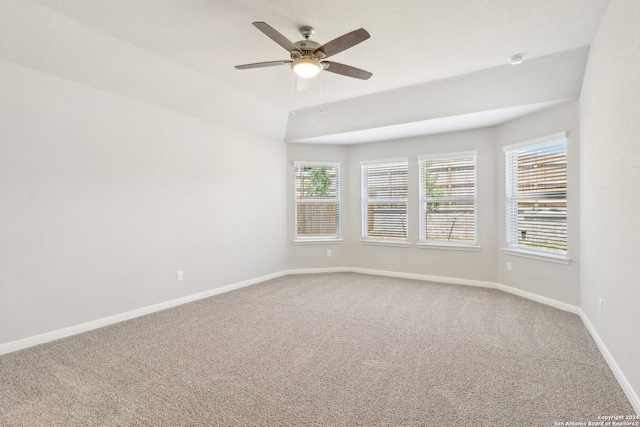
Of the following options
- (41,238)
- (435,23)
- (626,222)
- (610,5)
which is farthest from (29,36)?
(626,222)

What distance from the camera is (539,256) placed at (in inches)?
162

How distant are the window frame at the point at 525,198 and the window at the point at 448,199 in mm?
494

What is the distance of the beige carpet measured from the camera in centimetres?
191

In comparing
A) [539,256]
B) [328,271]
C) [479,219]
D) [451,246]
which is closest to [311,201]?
[328,271]

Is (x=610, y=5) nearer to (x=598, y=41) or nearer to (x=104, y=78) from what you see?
(x=598, y=41)

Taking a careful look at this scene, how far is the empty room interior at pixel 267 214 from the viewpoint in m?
2.12

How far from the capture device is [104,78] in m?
3.23

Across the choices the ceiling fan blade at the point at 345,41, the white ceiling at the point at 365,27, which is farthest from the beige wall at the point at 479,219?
the ceiling fan blade at the point at 345,41

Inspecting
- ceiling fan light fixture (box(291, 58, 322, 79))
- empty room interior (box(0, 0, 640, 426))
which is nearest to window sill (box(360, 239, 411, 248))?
empty room interior (box(0, 0, 640, 426))

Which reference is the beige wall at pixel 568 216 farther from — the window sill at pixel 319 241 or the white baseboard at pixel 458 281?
the window sill at pixel 319 241

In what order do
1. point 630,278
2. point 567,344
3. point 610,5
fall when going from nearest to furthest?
point 630,278 → point 610,5 → point 567,344

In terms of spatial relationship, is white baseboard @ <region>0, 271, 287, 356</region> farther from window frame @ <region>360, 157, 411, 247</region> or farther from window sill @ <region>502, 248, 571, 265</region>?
window sill @ <region>502, 248, 571, 265</region>

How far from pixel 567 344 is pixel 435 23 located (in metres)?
3.02

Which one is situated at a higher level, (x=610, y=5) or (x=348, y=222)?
(x=610, y=5)
